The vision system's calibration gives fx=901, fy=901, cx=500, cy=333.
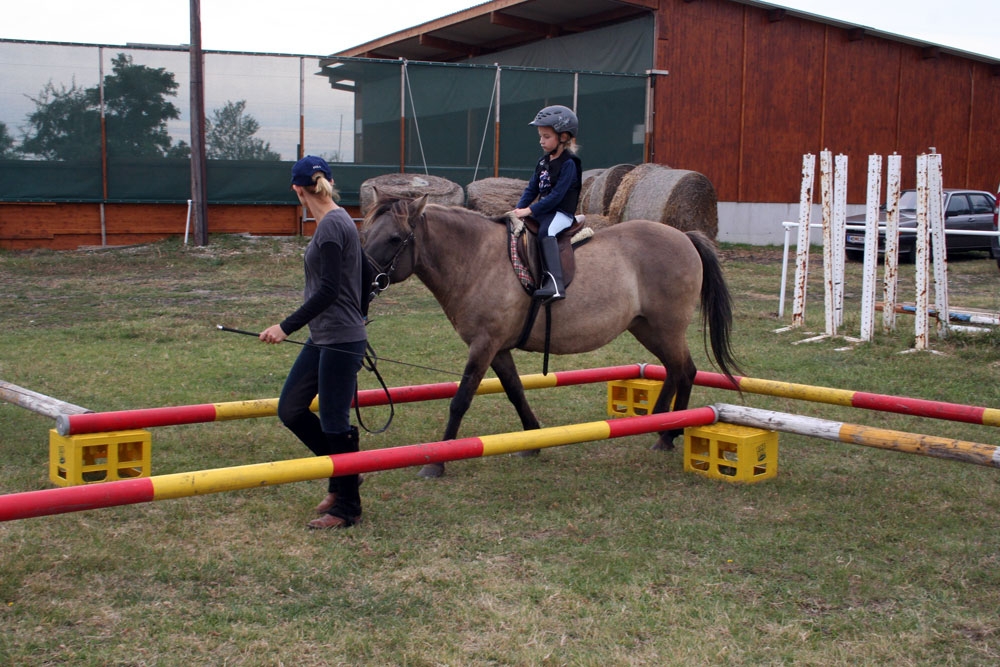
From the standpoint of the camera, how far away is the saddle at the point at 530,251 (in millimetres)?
6055

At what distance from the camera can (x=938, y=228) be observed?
9.95m

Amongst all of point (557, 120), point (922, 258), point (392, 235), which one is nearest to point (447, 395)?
point (392, 235)

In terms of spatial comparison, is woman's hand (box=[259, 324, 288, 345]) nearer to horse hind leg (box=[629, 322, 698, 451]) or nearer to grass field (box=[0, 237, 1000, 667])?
grass field (box=[0, 237, 1000, 667])

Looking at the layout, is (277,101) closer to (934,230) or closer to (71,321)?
(71,321)

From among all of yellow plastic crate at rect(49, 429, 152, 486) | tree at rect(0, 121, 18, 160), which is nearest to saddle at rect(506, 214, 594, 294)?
yellow plastic crate at rect(49, 429, 152, 486)

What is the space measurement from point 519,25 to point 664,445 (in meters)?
21.7

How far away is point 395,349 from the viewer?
1021 cm

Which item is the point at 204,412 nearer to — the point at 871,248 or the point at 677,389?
the point at 677,389

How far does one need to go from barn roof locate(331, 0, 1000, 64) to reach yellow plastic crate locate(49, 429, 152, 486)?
20120 mm

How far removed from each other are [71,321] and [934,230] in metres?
10.5

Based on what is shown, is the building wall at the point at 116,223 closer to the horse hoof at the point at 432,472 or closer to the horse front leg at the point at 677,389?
the horse front leg at the point at 677,389

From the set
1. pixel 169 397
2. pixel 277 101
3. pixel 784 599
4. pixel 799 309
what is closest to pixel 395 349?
pixel 169 397

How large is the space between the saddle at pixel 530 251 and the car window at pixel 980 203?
2002 cm

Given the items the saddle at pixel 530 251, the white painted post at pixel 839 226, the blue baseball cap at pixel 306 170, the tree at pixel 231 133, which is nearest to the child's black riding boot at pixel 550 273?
the saddle at pixel 530 251
